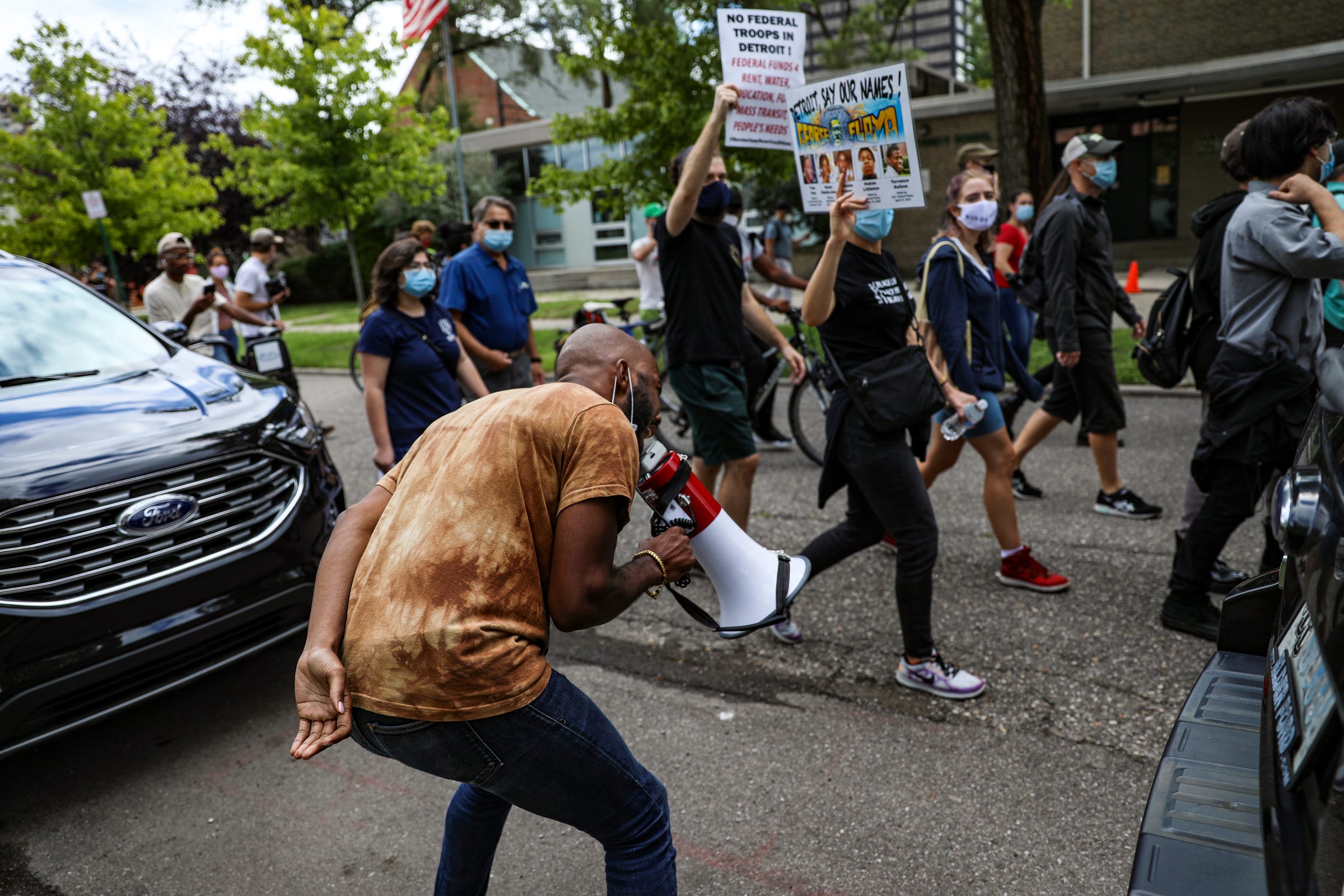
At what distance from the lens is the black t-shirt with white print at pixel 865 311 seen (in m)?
3.54

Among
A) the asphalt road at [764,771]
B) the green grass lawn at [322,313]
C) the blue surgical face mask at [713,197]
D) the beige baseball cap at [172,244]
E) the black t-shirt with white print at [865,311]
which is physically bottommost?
the asphalt road at [764,771]

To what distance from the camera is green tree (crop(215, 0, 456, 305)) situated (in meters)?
15.5

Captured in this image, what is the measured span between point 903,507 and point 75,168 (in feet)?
52.1

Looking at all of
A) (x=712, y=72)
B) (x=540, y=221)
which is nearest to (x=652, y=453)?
(x=712, y=72)

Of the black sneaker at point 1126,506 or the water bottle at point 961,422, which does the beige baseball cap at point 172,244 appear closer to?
the water bottle at point 961,422

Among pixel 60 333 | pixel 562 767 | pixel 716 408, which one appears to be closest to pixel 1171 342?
pixel 716 408

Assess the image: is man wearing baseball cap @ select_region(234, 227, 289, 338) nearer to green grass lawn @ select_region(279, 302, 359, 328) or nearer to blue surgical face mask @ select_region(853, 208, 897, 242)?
blue surgical face mask @ select_region(853, 208, 897, 242)

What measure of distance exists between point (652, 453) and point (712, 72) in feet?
41.3

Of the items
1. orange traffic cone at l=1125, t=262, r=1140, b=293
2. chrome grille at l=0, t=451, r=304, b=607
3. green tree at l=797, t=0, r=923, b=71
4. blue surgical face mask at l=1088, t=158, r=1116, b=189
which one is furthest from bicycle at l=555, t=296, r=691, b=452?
green tree at l=797, t=0, r=923, b=71

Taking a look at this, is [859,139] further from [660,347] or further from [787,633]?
[660,347]

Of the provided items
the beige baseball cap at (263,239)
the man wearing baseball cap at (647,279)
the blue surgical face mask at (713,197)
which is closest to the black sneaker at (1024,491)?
the blue surgical face mask at (713,197)

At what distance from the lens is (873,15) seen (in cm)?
3675

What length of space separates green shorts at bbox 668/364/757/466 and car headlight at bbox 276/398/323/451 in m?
1.55

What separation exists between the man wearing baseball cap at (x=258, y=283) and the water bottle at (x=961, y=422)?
7.29 metres
